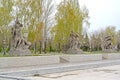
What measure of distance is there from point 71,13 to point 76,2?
236 centimetres

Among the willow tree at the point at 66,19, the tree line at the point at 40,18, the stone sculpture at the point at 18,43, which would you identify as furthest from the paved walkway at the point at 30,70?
the willow tree at the point at 66,19

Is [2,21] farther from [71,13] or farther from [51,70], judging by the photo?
[51,70]

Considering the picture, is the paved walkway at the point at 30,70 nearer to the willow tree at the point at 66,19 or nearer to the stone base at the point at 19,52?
the stone base at the point at 19,52

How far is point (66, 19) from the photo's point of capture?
38688 mm

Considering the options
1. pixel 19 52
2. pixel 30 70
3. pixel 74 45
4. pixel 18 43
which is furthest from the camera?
pixel 74 45

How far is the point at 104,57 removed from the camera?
31766mm

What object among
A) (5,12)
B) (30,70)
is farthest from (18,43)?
(5,12)

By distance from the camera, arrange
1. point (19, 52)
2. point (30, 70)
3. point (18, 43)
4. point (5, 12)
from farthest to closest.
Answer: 1. point (5, 12)
2. point (18, 43)
3. point (19, 52)
4. point (30, 70)

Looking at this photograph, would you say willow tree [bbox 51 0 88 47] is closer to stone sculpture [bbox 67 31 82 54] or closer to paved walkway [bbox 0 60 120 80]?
stone sculpture [bbox 67 31 82 54]

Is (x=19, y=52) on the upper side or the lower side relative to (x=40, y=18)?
lower

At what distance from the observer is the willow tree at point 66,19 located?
3819cm

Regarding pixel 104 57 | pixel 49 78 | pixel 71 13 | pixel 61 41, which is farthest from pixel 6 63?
pixel 61 41

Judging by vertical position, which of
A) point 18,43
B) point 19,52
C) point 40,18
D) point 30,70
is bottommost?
point 30,70

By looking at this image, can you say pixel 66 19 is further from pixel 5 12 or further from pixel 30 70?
pixel 30 70
